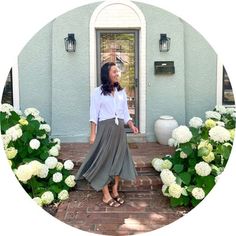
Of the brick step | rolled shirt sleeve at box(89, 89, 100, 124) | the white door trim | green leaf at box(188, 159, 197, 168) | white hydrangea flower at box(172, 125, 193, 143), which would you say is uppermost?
the white door trim

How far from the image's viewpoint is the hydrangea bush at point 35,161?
3.85 m

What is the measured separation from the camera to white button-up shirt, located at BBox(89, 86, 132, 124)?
3.55 m

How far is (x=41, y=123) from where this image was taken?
4984mm

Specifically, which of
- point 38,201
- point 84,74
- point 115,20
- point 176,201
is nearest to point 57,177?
point 38,201

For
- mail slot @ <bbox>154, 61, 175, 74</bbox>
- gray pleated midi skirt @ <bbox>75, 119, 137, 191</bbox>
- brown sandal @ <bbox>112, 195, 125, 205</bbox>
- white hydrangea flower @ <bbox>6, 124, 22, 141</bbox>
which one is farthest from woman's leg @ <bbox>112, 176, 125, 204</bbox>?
mail slot @ <bbox>154, 61, 175, 74</bbox>

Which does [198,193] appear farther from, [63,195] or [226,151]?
[63,195]

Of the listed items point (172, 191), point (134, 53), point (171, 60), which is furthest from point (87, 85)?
point (172, 191)

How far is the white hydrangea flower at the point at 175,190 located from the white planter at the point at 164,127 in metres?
1.74

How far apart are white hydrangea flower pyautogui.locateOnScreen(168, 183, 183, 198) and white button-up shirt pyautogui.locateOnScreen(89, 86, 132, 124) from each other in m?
0.89

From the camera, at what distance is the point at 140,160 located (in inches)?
176

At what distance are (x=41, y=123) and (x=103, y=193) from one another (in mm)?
1600

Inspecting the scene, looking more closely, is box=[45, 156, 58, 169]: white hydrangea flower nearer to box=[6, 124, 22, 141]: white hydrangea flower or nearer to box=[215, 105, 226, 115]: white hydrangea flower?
box=[6, 124, 22, 141]: white hydrangea flower

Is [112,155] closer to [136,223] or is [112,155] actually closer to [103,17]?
[136,223]

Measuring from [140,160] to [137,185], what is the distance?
45 cm
